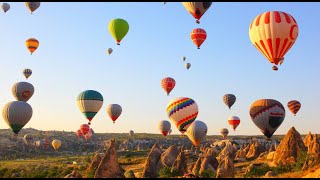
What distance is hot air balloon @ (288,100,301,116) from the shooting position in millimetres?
65625

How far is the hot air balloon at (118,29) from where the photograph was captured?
2003 inches

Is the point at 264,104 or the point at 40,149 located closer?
the point at 264,104

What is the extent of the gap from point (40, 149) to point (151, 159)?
244ft

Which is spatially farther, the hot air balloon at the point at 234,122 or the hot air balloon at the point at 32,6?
the hot air balloon at the point at 234,122

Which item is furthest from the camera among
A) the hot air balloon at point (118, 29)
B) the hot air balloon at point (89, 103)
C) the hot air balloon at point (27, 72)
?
the hot air balloon at point (27, 72)

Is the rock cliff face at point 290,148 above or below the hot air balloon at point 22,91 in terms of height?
below

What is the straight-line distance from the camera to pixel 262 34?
3481 cm

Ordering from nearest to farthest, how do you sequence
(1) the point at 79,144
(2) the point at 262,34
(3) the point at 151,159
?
(2) the point at 262,34 < (3) the point at 151,159 < (1) the point at 79,144

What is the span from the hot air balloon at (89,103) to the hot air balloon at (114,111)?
678 inches

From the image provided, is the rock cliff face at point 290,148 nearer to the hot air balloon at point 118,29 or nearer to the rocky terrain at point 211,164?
the rocky terrain at point 211,164

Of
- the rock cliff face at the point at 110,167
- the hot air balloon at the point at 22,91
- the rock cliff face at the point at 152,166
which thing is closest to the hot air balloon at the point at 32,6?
the hot air balloon at the point at 22,91

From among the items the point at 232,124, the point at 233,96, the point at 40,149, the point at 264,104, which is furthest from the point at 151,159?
the point at 40,149

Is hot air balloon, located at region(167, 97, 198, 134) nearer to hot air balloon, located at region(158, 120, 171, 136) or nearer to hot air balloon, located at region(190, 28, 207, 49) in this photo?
hot air balloon, located at region(190, 28, 207, 49)

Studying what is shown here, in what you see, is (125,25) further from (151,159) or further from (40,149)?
(40,149)
